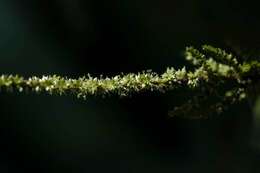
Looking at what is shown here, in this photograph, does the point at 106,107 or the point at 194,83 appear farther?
the point at 106,107

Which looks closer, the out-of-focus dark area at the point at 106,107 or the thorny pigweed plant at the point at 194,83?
the thorny pigweed plant at the point at 194,83

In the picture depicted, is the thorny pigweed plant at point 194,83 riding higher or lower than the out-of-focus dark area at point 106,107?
lower

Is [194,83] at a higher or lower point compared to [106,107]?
lower

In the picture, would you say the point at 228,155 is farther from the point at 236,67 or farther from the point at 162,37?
the point at 236,67

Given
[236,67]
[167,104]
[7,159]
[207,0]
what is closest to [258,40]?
[207,0]
